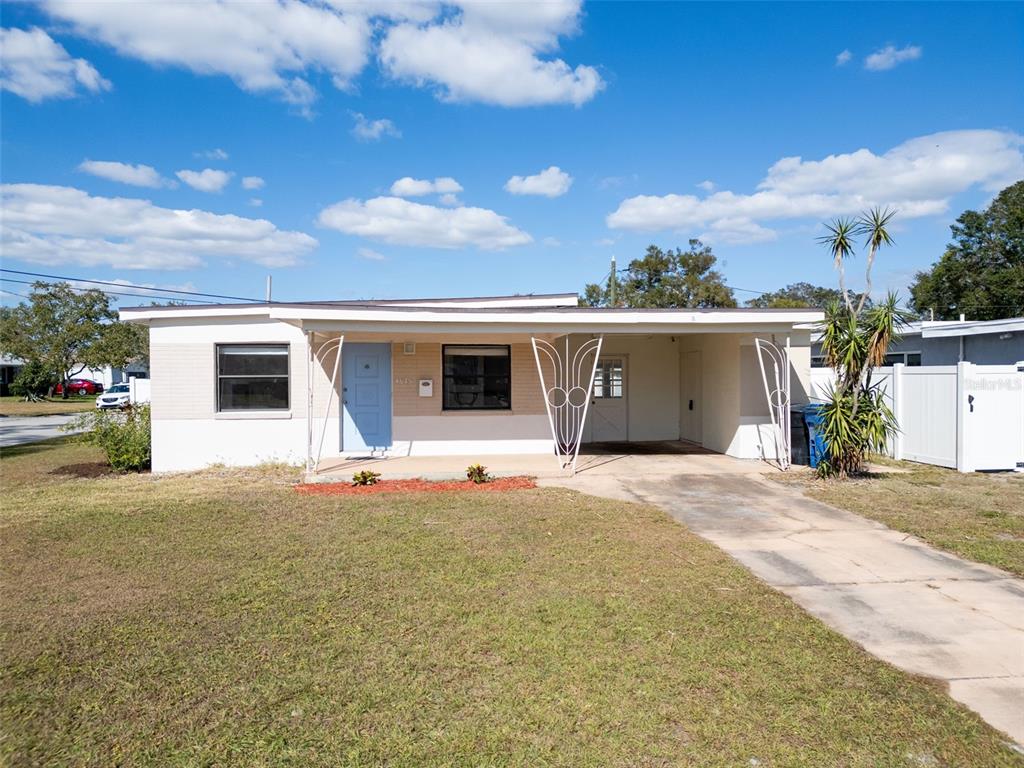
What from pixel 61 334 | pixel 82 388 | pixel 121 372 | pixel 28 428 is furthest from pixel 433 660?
pixel 121 372

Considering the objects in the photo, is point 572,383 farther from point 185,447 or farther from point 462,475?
point 185,447

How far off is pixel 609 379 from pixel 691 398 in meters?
1.86

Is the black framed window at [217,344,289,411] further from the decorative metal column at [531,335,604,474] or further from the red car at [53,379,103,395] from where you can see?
the red car at [53,379,103,395]

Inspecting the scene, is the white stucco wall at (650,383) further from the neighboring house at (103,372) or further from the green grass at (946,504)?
the neighboring house at (103,372)

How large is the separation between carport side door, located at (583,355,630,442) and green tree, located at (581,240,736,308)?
21.3m

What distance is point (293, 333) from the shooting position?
1202 cm

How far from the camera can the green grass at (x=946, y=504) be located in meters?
6.71

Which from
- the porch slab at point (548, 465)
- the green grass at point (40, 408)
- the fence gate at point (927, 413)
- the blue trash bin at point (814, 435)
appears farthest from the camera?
the green grass at point (40, 408)

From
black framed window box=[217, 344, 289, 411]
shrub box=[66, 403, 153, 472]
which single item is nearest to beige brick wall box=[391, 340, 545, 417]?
black framed window box=[217, 344, 289, 411]

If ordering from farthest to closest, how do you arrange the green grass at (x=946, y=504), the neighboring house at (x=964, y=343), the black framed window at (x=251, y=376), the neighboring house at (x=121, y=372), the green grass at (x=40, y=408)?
the neighboring house at (x=121, y=372) → the green grass at (x=40, y=408) → the neighboring house at (x=964, y=343) → the black framed window at (x=251, y=376) → the green grass at (x=946, y=504)

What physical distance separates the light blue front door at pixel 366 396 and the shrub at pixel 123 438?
3.51 metres

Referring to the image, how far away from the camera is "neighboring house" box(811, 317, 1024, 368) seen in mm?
15461

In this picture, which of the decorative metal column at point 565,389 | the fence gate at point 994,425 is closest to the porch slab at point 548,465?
the decorative metal column at point 565,389

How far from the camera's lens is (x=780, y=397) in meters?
11.8
